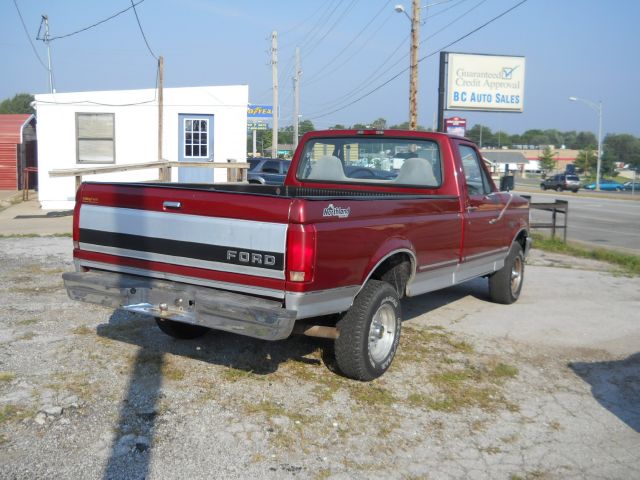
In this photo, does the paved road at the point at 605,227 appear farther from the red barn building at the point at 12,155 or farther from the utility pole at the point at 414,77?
the red barn building at the point at 12,155

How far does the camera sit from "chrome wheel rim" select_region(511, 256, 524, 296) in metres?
8.19

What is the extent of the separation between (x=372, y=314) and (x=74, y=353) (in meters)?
2.53

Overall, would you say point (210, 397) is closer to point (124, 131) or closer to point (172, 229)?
point (172, 229)

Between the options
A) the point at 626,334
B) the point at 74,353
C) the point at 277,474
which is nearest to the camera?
the point at 277,474

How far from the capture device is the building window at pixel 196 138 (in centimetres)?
1948

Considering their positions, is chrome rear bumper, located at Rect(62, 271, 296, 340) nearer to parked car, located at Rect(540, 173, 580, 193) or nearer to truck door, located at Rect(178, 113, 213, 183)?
truck door, located at Rect(178, 113, 213, 183)

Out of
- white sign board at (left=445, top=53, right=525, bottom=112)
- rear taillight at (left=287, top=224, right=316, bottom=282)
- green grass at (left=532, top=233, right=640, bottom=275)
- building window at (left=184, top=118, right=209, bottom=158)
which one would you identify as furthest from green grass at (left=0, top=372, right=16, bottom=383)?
white sign board at (left=445, top=53, right=525, bottom=112)

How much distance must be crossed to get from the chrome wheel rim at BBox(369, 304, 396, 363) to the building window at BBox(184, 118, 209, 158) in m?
→ 15.1

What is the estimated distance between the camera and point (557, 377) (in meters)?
5.50

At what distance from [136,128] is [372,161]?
1389 cm

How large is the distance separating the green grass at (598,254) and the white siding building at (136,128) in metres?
8.99

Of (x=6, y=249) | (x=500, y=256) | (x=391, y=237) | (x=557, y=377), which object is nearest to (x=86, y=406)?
(x=391, y=237)

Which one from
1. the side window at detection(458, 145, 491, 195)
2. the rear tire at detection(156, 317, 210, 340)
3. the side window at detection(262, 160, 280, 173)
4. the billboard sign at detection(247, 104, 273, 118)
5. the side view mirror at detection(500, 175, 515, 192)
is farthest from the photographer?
the billboard sign at detection(247, 104, 273, 118)

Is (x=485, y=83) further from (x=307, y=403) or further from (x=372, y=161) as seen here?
(x=307, y=403)
